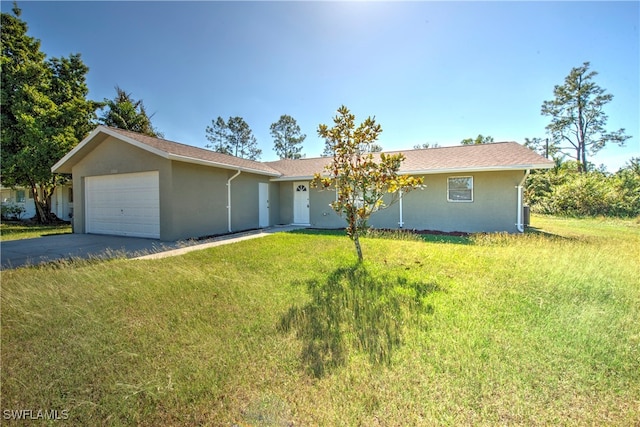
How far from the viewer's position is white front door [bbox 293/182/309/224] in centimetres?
1443

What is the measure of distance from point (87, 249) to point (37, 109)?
1189cm

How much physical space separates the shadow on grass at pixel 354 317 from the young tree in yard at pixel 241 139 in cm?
3605

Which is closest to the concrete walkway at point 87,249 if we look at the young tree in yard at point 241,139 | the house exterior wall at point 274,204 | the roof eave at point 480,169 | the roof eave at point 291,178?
the house exterior wall at point 274,204

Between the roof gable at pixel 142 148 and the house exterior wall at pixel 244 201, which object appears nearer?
the roof gable at pixel 142 148

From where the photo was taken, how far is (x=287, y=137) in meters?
37.3

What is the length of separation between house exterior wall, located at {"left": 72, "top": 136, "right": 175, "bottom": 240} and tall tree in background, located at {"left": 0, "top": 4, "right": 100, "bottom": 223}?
4.41m

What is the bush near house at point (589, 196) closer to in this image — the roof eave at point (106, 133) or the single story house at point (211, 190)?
the single story house at point (211, 190)

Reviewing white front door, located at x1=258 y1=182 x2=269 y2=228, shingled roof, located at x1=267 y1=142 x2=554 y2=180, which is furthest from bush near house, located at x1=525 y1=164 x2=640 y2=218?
white front door, located at x1=258 y1=182 x2=269 y2=228

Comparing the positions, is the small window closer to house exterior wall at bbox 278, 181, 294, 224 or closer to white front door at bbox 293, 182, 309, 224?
white front door at bbox 293, 182, 309, 224

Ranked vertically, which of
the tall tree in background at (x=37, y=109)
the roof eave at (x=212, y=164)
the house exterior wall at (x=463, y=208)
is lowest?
the house exterior wall at (x=463, y=208)

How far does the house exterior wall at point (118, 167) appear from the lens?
9.64 metres

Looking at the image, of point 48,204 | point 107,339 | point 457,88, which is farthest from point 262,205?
point 48,204

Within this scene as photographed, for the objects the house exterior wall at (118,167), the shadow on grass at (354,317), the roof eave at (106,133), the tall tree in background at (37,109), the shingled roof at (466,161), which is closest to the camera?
the shadow on grass at (354,317)

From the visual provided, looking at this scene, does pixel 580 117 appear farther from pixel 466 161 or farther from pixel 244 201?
pixel 244 201
